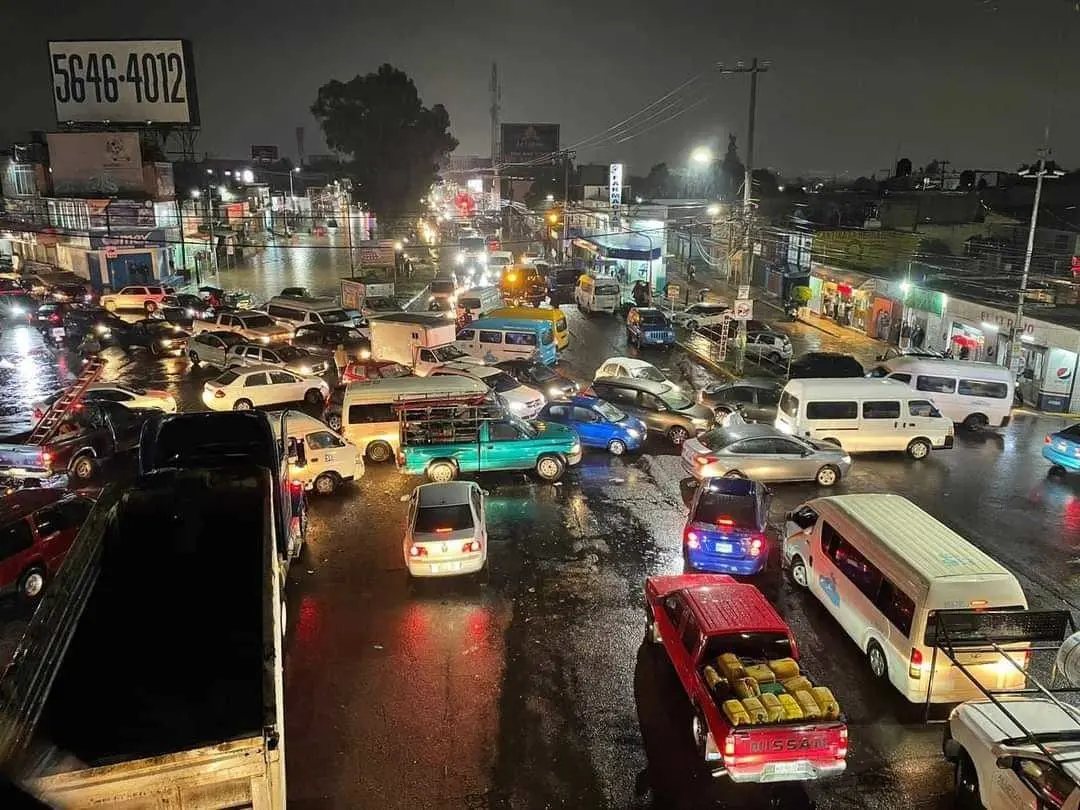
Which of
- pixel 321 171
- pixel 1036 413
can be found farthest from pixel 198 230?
pixel 321 171

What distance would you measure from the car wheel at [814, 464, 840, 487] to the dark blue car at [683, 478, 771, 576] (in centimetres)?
477

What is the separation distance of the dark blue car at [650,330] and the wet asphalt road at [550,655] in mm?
15008

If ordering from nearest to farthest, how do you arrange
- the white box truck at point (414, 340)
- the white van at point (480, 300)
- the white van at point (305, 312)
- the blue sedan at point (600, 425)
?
the blue sedan at point (600, 425), the white box truck at point (414, 340), the white van at point (305, 312), the white van at point (480, 300)

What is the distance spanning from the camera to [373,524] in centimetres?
1406

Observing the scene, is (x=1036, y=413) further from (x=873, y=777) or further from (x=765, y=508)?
(x=873, y=777)

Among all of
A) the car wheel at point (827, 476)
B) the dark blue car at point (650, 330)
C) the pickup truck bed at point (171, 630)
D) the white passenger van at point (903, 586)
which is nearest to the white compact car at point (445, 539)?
the pickup truck bed at point (171, 630)

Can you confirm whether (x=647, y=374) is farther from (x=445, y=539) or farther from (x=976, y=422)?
(x=445, y=539)

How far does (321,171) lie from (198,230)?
254 feet

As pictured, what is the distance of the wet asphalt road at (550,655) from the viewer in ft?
24.7

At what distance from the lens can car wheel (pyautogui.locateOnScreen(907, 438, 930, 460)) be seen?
18.2 meters

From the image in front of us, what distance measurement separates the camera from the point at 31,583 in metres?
11.2

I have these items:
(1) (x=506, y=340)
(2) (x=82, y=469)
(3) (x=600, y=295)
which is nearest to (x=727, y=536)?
(2) (x=82, y=469)

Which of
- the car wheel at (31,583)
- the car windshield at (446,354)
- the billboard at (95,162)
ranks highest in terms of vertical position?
the billboard at (95,162)

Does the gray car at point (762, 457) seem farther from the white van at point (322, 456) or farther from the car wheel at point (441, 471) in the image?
the white van at point (322, 456)
